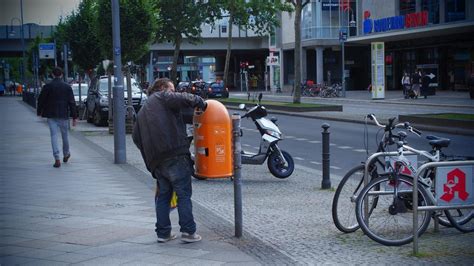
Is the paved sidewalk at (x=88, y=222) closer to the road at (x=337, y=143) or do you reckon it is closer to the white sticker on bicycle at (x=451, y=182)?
the white sticker on bicycle at (x=451, y=182)

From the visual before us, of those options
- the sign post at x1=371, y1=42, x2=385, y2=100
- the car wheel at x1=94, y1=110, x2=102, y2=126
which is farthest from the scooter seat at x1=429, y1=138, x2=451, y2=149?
the sign post at x1=371, y1=42, x2=385, y2=100

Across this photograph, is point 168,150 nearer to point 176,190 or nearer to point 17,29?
point 176,190

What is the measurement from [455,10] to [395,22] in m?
15.0

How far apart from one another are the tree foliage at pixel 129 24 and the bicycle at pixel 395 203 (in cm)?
1644

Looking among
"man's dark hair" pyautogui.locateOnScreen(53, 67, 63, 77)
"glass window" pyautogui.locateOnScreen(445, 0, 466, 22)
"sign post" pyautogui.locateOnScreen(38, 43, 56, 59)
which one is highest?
"glass window" pyautogui.locateOnScreen(445, 0, 466, 22)

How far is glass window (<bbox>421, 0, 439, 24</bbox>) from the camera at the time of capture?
142 ft

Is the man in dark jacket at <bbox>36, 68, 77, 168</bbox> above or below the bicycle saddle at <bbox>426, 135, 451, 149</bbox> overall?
above

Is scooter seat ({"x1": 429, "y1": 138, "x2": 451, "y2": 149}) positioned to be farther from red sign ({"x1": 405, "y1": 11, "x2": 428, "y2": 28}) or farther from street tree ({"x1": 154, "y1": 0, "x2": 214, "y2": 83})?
red sign ({"x1": 405, "y1": 11, "x2": 428, "y2": 28})

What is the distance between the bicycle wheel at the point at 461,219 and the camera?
24.4 feet

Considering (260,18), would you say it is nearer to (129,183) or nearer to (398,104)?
(398,104)

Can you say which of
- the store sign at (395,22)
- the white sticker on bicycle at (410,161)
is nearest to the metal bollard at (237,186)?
the white sticker on bicycle at (410,161)

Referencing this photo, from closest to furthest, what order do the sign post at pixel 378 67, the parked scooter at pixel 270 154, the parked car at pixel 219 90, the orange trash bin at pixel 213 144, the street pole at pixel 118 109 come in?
the orange trash bin at pixel 213 144 → the parked scooter at pixel 270 154 → the street pole at pixel 118 109 → the sign post at pixel 378 67 → the parked car at pixel 219 90

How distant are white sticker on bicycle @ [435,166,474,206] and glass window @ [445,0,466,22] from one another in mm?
27990

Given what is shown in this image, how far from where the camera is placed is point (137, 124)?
7.38 meters
